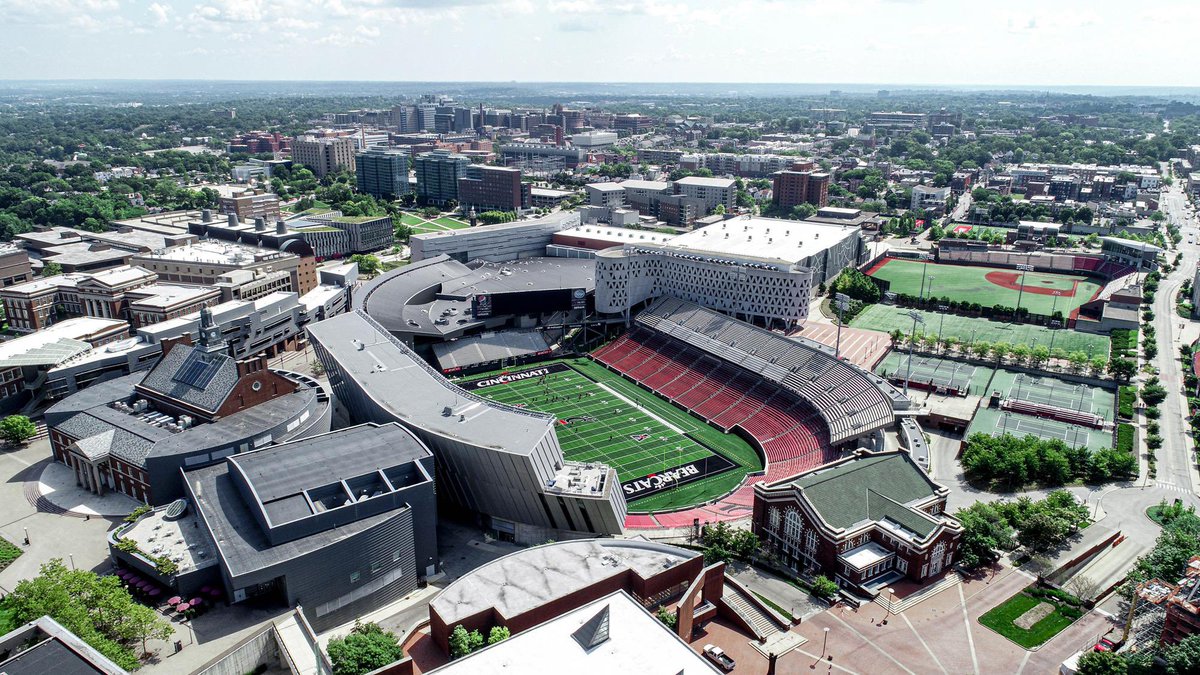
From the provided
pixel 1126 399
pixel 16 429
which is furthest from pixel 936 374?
pixel 16 429

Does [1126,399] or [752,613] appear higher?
[1126,399]

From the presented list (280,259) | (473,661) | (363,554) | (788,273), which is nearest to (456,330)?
(280,259)

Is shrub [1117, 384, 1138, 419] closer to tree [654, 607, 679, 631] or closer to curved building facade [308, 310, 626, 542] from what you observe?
curved building facade [308, 310, 626, 542]

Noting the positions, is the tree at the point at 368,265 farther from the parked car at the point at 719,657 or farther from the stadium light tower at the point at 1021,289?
the parked car at the point at 719,657

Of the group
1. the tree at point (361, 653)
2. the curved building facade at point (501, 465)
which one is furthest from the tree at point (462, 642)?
the curved building facade at point (501, 465)

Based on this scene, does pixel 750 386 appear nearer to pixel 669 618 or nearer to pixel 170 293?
pixel 669 618

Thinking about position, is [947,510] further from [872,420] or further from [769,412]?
[769,412]
